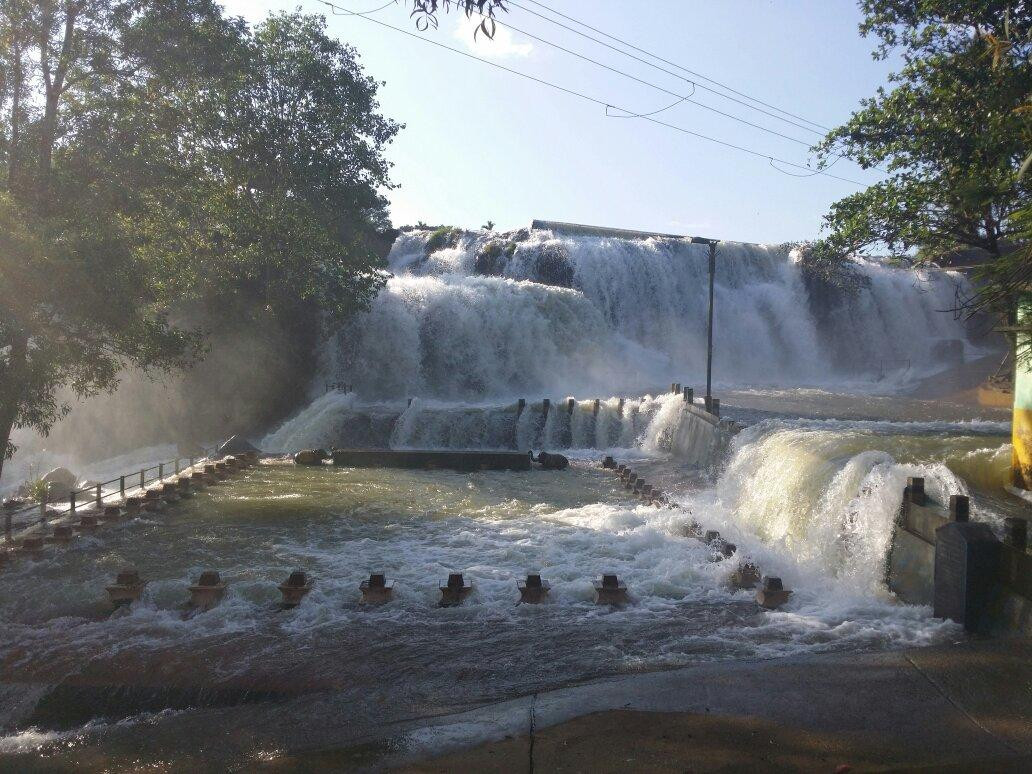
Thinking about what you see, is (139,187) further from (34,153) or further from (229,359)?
(229,359)

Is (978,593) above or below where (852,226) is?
below

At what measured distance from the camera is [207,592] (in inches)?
356

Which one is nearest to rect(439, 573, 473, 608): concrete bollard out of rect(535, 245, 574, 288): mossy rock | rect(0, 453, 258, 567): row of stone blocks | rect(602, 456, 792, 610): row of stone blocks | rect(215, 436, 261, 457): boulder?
rect(602, 456, 792, 610): row of stone blocks

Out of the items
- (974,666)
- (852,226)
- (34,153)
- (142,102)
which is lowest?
(974,666)

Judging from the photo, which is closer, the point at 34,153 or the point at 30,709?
the point at 30,709

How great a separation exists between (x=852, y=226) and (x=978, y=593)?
26.1ft

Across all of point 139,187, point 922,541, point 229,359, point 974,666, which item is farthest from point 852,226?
point 229,359

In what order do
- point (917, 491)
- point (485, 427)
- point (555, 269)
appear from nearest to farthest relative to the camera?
point (917, 491) → point (485, 427) → point (555, 269)

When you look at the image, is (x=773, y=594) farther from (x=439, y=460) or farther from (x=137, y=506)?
(x=439, y=460)

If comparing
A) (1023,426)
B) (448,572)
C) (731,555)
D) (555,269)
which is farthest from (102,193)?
(555,269)

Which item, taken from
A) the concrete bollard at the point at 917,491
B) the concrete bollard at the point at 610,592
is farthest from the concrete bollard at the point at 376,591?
the concrete bollard at the point at 917,491

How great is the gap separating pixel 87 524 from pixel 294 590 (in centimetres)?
545

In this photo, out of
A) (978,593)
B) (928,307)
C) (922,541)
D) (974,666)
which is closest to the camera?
(974,666)

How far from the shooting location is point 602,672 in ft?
22.7
